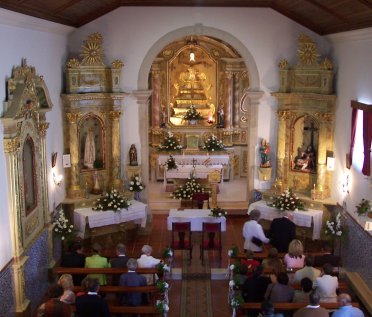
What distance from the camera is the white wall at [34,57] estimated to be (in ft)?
29.7

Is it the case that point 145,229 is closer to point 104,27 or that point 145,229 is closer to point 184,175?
point 184,175

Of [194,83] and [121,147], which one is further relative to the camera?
[194,83]

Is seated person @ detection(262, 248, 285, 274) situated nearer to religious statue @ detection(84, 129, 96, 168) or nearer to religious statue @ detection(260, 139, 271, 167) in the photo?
religious statue @ detection(260, 139, 271, 167)

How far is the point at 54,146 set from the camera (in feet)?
42.7

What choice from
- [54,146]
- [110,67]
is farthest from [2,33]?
[110,67]

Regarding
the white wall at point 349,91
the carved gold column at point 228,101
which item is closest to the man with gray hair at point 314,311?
the white wall at point 349,91

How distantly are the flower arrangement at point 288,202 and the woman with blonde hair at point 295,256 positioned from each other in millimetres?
3765

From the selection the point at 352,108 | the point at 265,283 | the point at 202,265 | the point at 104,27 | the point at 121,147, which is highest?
the point at 104,27

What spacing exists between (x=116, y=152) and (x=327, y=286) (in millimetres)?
7673

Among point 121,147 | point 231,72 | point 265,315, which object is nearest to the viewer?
point 265,315

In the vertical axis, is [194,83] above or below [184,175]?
above

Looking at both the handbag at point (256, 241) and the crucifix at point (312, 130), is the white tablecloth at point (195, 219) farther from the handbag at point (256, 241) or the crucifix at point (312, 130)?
the crucifix at point (312, 130)

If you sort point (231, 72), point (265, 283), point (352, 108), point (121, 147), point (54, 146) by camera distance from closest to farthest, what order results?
point (265, 283), point (352, 108), point (54, 146), point (121, 147), point (231, 72)

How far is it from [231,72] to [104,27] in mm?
7252
